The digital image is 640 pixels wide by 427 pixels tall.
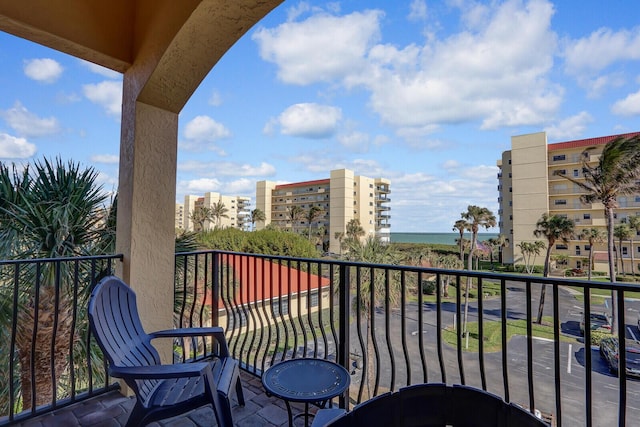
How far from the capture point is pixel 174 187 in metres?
2.65

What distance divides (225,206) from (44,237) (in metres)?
56.6

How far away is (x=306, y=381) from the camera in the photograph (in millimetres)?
1500

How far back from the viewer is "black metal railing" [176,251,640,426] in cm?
153

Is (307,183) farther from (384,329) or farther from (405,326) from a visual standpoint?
(405,326)

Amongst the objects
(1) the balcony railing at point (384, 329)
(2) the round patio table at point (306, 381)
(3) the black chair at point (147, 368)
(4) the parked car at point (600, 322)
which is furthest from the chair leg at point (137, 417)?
(4) the parked car at point (600, 322)

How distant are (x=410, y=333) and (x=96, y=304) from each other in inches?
656

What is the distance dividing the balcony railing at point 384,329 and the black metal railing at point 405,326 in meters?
0.01

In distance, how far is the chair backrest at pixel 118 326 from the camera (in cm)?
156

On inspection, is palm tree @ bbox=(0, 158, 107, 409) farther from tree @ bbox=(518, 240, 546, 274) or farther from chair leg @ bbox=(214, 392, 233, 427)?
tree @ bbox=(518, 240, 546, 274)

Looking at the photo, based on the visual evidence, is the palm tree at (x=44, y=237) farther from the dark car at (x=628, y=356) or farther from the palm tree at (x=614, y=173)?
the palm tree at (x=614, y=173)

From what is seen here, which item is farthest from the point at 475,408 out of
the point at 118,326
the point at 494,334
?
the point at 494,334

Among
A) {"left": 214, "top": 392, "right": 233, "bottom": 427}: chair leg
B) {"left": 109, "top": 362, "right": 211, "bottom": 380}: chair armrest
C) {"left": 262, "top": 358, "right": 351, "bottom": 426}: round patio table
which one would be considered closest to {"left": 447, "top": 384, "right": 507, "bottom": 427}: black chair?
{"left": 262, "top": 358, "right": 351, "bottom": 426}: round patio table

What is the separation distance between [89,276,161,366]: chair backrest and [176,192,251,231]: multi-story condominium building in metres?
53.3

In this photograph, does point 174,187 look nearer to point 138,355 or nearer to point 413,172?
point 138,355
